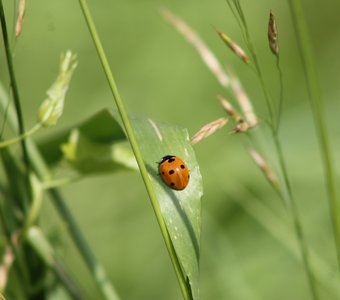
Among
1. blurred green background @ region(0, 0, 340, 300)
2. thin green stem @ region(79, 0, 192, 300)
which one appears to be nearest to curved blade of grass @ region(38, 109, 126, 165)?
thin green stem @ region(79, 0, 192, 300)

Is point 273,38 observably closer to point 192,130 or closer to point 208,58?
point 208,58

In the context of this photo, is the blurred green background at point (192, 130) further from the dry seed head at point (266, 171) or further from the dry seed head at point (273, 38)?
the dry seed head at point (273, 38)

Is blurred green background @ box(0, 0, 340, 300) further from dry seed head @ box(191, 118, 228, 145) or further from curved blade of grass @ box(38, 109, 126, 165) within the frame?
dry seed head @ box(191, 118, 228, 145)

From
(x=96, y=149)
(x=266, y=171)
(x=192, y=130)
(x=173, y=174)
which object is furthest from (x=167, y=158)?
(x=192, y=130)

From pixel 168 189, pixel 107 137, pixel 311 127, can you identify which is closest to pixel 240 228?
pixel 311 127

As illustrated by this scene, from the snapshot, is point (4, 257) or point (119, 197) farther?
point (119, 197)

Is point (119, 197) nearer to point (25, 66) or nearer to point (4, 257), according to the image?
point (25, 66)
